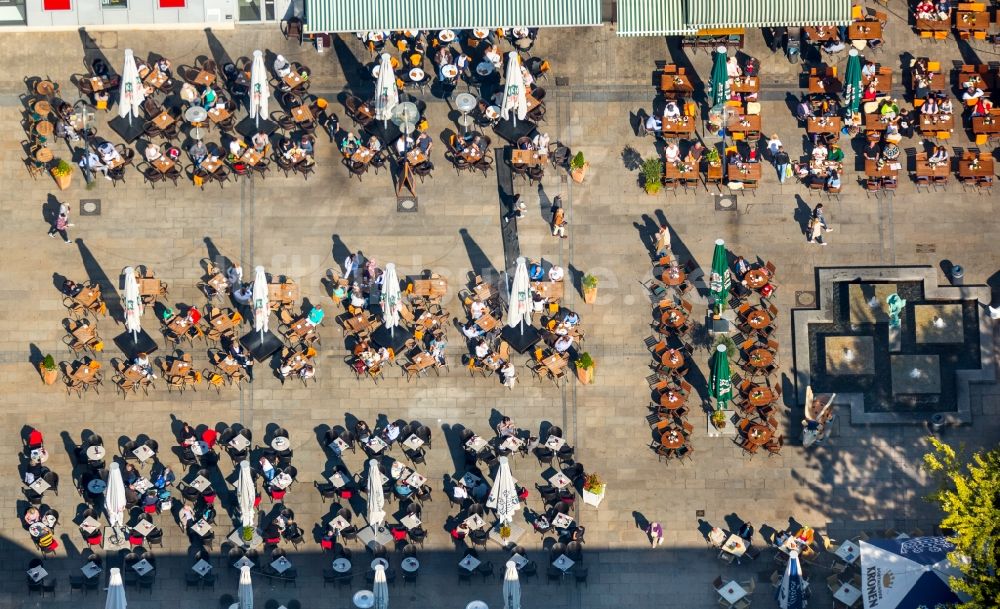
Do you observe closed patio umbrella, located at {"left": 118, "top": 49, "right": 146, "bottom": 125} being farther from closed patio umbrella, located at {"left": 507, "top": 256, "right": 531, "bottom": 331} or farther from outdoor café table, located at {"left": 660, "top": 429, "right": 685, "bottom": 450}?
outdoor café table, located at {"left": 660, "top": 429, "right": 685, "bottom": 450}

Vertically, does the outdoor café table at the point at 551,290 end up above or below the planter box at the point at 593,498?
above

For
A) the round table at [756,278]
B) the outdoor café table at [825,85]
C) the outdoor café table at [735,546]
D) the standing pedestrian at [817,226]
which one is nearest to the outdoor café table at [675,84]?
the outdoor café table at [825,85]

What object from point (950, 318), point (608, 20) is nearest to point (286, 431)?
point (608, 20)

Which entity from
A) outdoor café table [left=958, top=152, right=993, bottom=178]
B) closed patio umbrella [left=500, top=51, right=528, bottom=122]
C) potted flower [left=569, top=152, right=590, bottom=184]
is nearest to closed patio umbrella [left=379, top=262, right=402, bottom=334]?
closed patio umbrella [left=500, top=51, right=528, bottom=122]

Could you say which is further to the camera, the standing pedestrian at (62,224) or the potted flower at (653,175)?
the potted flower at (653,175)

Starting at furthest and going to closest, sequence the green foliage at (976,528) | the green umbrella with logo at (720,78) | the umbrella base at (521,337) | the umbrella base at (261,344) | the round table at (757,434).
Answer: the green umbrella with logo at (720,78)
the umbrella base at (261,344)
the umbrella base at (521,337)
the round table at (757,434)
the green foliage at (976,528)

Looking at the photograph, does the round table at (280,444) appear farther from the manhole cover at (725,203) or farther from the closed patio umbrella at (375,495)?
the manhole cover at (725,203)

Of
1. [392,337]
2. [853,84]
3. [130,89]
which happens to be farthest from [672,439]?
[130,89]
